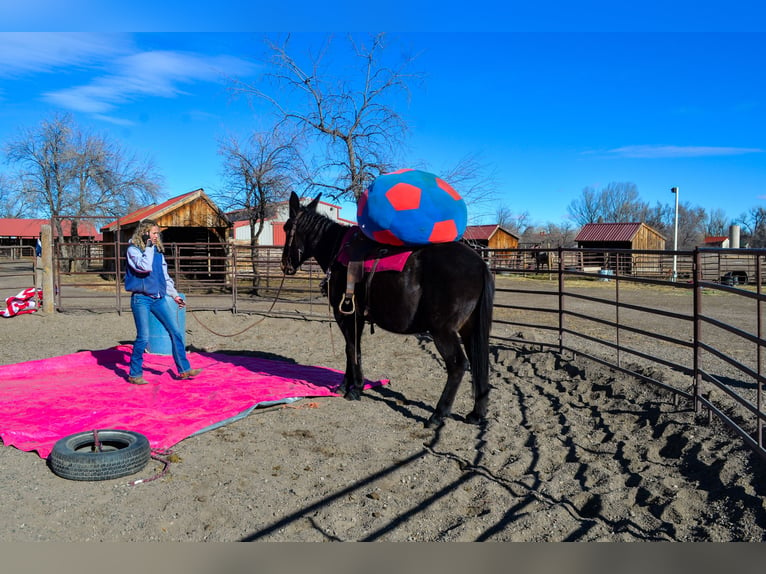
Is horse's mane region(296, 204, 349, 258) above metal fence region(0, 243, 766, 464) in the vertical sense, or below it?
above

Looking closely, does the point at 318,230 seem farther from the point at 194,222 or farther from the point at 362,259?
the point at 194,222

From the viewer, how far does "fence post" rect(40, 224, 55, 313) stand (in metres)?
11.0

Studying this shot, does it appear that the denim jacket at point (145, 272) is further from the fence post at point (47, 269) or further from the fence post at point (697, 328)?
the fence post at point (47, 269)

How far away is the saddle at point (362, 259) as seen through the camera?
466cm

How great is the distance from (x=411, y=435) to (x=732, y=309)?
39.6 ft

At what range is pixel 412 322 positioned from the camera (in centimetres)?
470

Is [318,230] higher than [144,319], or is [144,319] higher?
[318,230]

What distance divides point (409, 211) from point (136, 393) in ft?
10.4

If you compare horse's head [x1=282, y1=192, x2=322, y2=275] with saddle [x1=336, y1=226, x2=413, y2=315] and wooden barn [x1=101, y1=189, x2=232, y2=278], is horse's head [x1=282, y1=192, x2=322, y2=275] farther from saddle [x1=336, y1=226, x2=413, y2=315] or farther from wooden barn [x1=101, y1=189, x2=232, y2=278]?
wooden barn [x1=101, y1=189, x2=232, y2=278]

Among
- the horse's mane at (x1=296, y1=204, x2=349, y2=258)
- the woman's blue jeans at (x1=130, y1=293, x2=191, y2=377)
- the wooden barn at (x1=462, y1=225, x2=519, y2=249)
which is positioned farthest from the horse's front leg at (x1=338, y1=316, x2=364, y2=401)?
the wooden barn at (x1=462, y1=225, x2=519, y2=249)

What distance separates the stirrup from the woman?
5.66 feet

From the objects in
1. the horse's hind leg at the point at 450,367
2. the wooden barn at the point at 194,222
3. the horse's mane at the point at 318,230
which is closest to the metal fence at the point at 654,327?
the horse's mane at the point at 318,230

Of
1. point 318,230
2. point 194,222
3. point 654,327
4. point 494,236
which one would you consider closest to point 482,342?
point 318,230

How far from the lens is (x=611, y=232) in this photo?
36.8 m
